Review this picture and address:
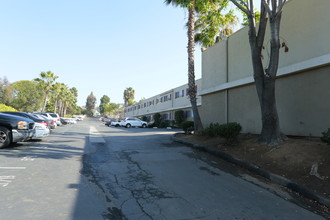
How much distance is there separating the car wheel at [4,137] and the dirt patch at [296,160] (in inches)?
328

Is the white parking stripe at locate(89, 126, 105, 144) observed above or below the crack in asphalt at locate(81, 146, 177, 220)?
above

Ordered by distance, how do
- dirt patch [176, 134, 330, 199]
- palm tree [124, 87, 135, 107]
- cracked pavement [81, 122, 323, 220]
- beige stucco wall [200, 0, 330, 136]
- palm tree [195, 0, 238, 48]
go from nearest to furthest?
cracked pavement [81, 122, 323, 220] < dirt patch [176, 134, 330, 199] < beige stucco wall [200, 0, 330, 136] < palm tree [195, 0, 238, 48] < palm tree [124, 87, 135, 107]

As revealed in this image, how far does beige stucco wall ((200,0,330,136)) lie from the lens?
25.6 ft

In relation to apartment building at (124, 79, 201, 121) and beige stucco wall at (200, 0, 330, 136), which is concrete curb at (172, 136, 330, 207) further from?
apartment building at (124, 79, 201, 121)

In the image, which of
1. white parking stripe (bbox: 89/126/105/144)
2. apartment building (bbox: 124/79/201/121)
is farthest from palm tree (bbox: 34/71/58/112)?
white parking stripe (bbox: 89/126/105/144)

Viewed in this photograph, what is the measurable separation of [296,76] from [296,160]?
4.11 metres

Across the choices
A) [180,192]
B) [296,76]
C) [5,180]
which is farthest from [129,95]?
[180,192]

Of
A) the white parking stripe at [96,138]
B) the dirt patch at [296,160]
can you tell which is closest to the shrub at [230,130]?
the dirt patch at [296,160]

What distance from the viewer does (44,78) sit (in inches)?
1813

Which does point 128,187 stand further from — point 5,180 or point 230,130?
point 230,130

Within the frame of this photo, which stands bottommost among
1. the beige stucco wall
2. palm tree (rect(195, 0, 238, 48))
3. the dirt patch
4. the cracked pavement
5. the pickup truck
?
the cracked pavement

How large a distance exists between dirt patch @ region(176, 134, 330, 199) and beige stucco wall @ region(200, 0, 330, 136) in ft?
3.31

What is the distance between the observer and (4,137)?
345 inches

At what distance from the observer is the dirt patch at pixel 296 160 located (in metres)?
4.97
